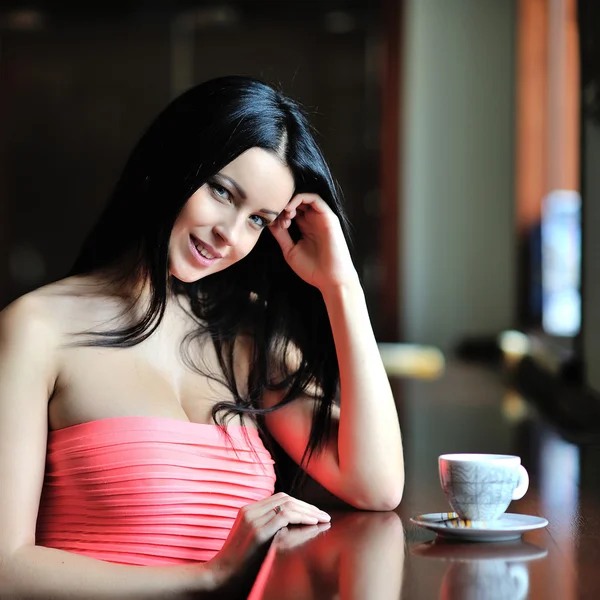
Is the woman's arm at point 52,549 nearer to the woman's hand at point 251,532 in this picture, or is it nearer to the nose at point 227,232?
the woman's hand at point 251,532

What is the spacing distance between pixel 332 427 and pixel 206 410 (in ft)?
0.61

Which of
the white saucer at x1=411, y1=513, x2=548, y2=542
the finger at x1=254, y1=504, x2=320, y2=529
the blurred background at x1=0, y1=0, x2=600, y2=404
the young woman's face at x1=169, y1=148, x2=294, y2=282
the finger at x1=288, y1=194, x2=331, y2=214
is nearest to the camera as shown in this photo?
the white saucer at x1=411, y1=513, x2=548, y2=542

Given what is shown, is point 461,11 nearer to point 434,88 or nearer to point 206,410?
point 434,88

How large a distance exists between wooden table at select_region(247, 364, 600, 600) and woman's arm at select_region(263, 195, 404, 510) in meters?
0.05

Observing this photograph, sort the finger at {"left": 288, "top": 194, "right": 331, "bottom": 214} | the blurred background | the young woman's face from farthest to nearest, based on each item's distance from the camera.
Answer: the blurred background → the finger at {"left": 288, "top": 194, "right": 331, "bottom": 214} → the young woman's face

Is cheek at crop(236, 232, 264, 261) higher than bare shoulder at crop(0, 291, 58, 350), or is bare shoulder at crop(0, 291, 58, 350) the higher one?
cheek at crop(236, 232, 264, 261)

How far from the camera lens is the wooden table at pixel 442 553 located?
0.90m

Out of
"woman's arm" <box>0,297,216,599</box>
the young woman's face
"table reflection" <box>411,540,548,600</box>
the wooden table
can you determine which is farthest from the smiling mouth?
"table reflection" <box>411,540,548,600</box>

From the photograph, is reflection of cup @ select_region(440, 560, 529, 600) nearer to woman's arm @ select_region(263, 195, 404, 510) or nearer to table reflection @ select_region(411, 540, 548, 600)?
table reflection @ select_region(411, 540, 548, 600)

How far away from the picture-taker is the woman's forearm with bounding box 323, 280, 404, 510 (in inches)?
54.5

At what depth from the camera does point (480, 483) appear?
3.57 ft

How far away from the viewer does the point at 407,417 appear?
2.43 m

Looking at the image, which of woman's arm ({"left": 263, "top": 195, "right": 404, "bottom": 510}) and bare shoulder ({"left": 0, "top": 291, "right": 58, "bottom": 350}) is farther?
woman's arm ({"left": 263, "top": 195, "right": 404, "bottom": 510})

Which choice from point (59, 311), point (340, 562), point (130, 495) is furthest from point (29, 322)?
point (340, 562)
